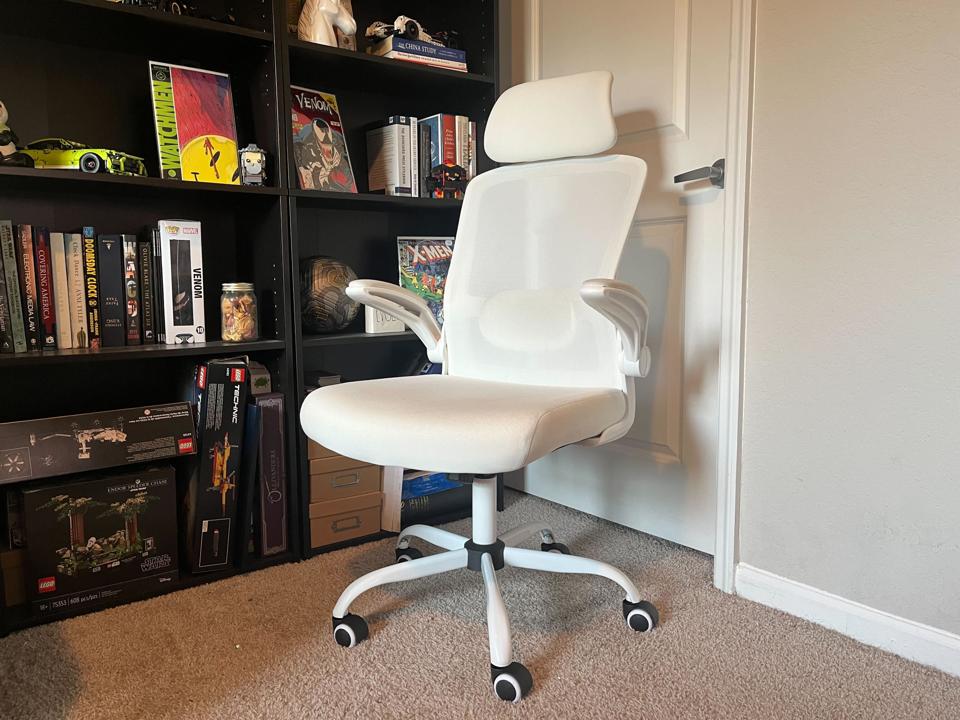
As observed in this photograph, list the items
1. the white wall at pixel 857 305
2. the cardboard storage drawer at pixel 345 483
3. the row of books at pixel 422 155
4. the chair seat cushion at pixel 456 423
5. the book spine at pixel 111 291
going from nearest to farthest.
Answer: the chair seat cushion at pixel 456 423 < the white wall at pixel 857 305 < the book spine at pixel 111 291 < the cardboard storage drawer at pixel 345 483 < the row of books at pixel 422 155

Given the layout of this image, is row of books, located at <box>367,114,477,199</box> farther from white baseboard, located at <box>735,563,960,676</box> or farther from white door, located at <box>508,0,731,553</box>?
white baseboard, located at <box>735,563,960,676</box>

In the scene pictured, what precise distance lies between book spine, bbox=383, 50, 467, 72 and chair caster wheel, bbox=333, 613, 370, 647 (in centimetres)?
134

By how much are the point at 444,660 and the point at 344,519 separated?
0.61 meters

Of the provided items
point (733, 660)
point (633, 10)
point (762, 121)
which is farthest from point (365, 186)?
point (733, 660)

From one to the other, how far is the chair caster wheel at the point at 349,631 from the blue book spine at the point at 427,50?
139 centimetres

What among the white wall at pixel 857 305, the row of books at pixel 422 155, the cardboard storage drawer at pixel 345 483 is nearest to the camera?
the white wall at pixel 857 305

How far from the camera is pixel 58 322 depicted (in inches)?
59.7

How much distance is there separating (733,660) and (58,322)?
1516mm

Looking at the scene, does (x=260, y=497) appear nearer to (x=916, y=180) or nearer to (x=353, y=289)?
(x=353, y=289)

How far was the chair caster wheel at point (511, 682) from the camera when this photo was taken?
1153 mm

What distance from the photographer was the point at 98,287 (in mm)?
1553

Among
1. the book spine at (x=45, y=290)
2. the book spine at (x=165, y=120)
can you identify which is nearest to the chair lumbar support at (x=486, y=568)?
the book spine at (x=45, y=290)

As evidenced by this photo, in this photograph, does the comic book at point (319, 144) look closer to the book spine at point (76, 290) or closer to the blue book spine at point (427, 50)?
the blue book spine at point (427, 50)

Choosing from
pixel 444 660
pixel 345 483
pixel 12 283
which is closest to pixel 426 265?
pixel 345 483
